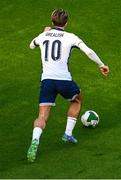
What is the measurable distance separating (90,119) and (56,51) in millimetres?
1792

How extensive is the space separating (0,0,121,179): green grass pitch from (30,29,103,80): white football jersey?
49.3 inches

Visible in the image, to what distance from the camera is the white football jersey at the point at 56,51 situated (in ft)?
29.9

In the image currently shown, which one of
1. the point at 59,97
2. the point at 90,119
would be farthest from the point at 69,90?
the point at 59,97

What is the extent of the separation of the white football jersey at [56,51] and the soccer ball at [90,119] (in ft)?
4.41

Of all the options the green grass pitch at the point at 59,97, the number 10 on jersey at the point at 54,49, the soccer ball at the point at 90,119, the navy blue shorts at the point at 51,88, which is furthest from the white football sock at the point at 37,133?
the soccer ball at the point at 90,119

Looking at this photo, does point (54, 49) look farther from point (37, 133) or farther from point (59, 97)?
point (59, 97)

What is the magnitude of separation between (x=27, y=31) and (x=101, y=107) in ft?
18.7

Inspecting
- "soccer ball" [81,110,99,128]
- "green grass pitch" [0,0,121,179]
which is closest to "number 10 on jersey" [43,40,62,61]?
"green grass pitch" [0,0,121,179]

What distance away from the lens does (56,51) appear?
914 cm

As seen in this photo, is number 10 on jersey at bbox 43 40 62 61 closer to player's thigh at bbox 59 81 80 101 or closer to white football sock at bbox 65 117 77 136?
player's thigh at bbox 59 81 80 101

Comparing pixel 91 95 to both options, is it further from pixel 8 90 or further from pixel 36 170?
pixel 36 170

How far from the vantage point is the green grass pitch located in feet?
27.8

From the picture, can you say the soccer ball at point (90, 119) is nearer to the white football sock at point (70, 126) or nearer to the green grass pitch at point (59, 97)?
the green grass pitch at point (59, 97)

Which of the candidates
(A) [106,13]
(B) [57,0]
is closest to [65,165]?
(A) [106,13]
